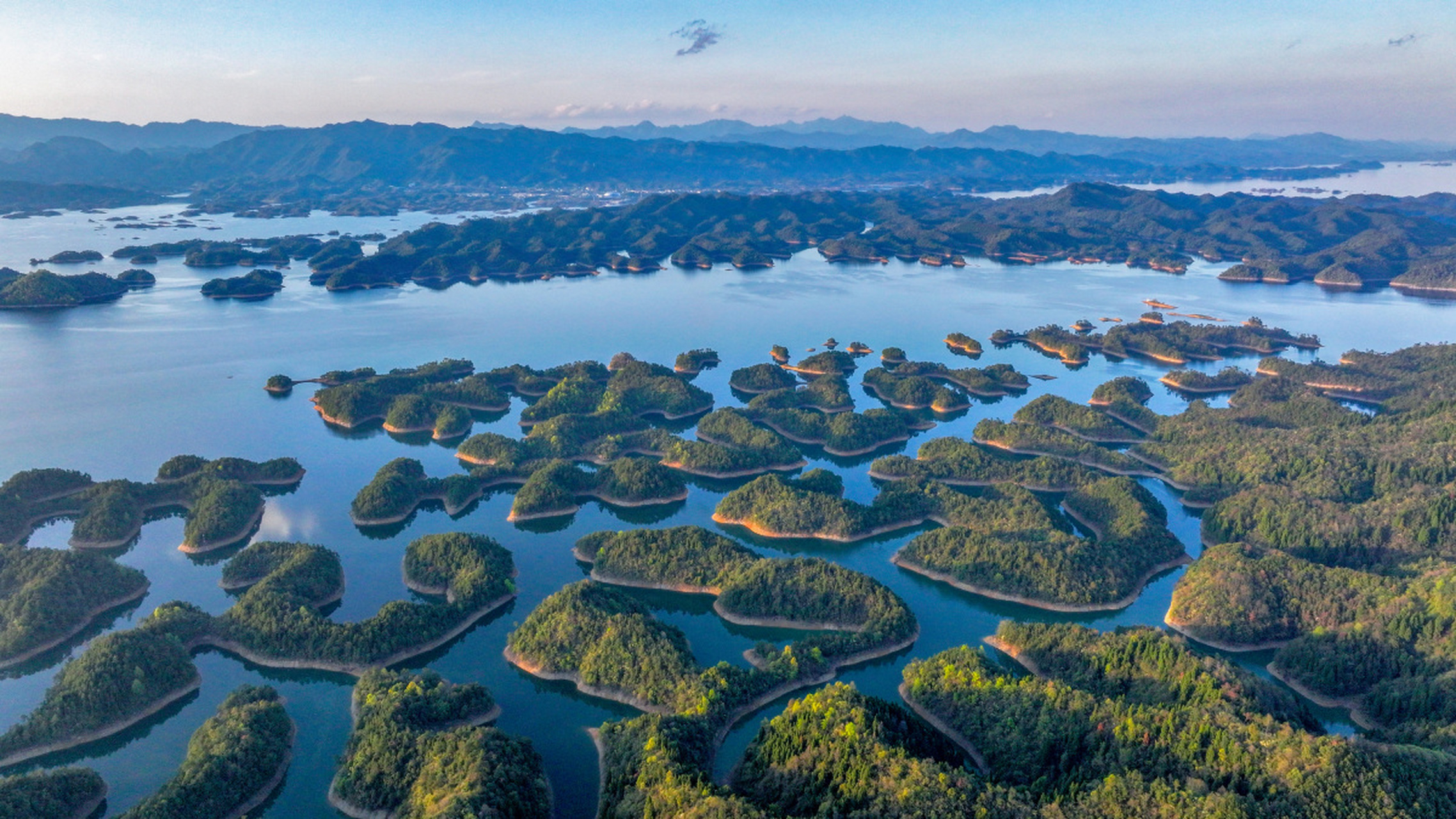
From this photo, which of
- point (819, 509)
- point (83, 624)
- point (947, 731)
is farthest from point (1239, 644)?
point (83, 624)

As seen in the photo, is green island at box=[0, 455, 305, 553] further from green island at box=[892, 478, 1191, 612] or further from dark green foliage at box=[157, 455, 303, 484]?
green island at box=[892, 478, 1191, 612]

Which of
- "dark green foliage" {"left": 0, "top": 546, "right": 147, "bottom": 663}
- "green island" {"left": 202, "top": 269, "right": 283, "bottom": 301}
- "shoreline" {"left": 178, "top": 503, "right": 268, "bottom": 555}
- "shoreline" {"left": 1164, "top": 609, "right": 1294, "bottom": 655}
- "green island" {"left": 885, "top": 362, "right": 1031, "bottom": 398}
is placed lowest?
"shoreline" {"left": 1164, "top": 609, "right": 1294, "bottom": 655}

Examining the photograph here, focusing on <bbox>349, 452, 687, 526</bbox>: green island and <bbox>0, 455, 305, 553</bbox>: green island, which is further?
<bbox>349, 452, 687, 526</bbox>: green island

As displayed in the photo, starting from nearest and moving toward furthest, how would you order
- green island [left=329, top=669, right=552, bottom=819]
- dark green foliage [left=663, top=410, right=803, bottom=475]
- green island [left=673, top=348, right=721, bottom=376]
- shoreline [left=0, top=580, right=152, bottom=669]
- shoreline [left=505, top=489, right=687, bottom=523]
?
green island [left=329, top=669, right=552, bottom=819], shoreline [left=0, top=580, right=152, bottom=669], shoreline [left=505, top=489, right=687, bottom=523], dark green foliage [left=663, top=410, right=803, bottom=475], green island [left=673, top=348, right=721, bottom=376]

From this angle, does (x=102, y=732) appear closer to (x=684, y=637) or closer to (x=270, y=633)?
(x=270, y=633)

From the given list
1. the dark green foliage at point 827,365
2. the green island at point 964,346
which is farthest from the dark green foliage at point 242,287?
the green island at point 964,346

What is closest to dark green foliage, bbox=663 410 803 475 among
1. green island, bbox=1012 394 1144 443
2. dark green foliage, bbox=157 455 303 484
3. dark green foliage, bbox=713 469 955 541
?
dark green foliage, bbox=713 469 955 541

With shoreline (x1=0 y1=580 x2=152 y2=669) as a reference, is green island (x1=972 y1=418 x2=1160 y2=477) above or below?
above
